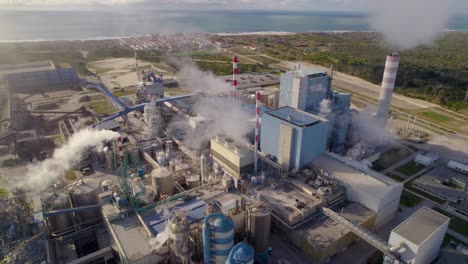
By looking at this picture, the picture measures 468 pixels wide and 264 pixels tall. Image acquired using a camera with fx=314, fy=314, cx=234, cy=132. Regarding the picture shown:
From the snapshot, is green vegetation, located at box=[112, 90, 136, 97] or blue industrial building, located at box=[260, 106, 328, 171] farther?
green vegetation, located at box=[112, 90, 136, 97]

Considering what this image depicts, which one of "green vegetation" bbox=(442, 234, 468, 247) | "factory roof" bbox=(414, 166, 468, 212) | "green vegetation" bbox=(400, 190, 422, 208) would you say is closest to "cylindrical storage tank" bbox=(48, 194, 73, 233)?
"green vegetation" bbox=(400, 190, 422, 208)

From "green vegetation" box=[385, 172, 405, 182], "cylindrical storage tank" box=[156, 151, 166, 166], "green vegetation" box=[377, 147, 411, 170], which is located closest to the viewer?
"cylindrical storage tank" box=[156, 151, 166, 166]

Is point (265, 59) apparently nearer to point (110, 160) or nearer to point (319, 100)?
point (319, 100)

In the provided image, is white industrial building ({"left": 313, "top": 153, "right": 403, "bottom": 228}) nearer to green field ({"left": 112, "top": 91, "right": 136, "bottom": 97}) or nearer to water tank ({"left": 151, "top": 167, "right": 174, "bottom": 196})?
water tank ({"left": 151, "top": 167, "right": 174, "bottom": 196})

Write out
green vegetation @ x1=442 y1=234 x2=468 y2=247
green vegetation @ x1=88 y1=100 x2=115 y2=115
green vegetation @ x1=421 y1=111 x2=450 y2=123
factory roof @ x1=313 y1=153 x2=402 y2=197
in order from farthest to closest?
1. green vegetation @ x1=88 y1=100 x2=115 y2=115
2. green vegetation @ x1=421 y1=111 x2=450 y2=123
3. factory roof @ x1=313 y1=153 x2=402 y2=197
4. green vegetation @ x1=442 y1=234 x2=468 y2=247

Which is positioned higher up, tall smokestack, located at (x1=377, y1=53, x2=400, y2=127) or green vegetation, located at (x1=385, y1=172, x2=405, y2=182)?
tall smokestack, located at (x1=377, y1=53, x2=400, y2=127)

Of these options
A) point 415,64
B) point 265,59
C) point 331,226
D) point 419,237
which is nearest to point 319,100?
point 331,226
